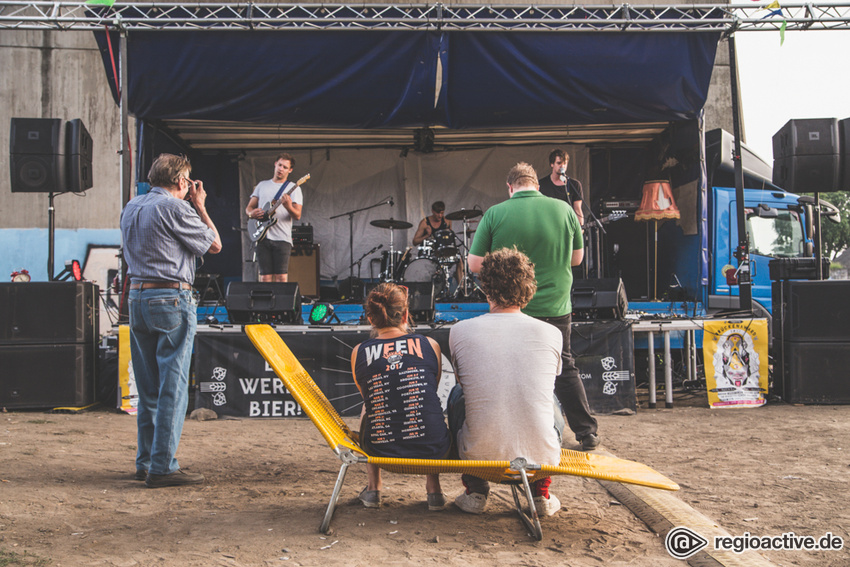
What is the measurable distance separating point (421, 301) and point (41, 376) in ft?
11.4

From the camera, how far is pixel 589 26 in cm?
653

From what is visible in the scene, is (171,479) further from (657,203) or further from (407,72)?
(657,203)

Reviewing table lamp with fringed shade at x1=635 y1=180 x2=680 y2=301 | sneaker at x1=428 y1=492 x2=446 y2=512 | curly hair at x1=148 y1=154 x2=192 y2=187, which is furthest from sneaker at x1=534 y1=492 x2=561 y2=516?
table lamp with fringed shade at x1=635 y1=180 x2=680 y2=301

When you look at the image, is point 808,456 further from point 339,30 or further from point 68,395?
point 68,395

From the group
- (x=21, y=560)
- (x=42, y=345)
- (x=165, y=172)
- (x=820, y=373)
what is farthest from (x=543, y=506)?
(x=42, y=345)

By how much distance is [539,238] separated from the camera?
149 inches

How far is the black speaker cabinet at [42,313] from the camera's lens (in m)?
5.72

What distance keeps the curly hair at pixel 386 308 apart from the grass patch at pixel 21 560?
1.45 metres

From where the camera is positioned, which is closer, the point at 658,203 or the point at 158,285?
the point at 158,285

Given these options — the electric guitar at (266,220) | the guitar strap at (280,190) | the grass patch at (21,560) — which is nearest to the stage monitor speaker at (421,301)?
the electric guitar at (266,220)

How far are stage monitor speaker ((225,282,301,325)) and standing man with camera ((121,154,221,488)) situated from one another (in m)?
2.60

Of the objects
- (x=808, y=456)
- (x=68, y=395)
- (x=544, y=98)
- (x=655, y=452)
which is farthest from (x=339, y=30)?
(x=808, y=456)

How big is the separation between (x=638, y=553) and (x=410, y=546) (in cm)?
84

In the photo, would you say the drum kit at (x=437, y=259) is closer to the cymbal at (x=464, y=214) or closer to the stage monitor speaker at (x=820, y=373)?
the cymbal at (x=464, y=214)
